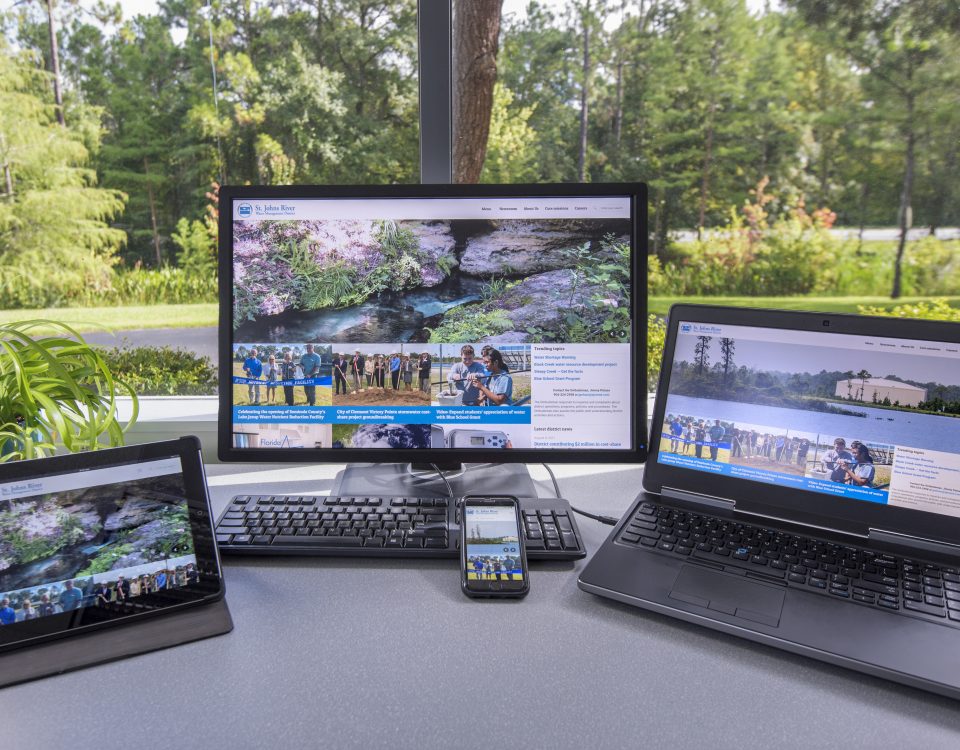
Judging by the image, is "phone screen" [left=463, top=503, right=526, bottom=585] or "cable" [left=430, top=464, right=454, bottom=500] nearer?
"phone screen" [left=463, top=503, right=526, bottom=585]

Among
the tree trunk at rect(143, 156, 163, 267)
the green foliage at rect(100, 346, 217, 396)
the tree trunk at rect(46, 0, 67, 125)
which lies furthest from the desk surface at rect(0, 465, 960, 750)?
the tree trunk at rect(46, 0, 67, 125)

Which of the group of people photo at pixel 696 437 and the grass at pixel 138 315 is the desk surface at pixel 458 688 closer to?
the group of people photo at pixel 696 437

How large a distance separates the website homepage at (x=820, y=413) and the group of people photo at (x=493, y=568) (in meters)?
0.31

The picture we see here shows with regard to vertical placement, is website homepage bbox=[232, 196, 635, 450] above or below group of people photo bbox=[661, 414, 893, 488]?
above

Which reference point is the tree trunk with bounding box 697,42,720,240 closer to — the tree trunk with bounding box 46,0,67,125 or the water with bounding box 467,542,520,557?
the water with bounding box 467,542,520,557

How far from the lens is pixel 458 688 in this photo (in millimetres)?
694

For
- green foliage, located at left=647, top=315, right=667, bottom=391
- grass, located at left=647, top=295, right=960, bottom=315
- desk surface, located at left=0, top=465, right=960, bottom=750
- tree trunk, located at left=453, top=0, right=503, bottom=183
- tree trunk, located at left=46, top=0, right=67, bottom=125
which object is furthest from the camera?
grass, located at left=647, top=295, right=960, bottom=315

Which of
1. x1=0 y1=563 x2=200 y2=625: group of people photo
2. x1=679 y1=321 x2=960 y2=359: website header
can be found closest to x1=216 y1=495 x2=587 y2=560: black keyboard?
x1=0 y1=563 x2=200 y2=625: group of people photo

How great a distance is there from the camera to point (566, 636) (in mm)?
788

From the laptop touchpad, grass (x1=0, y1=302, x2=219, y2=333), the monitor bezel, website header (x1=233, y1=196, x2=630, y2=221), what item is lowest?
the laptop touchpad

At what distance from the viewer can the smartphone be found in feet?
2.87

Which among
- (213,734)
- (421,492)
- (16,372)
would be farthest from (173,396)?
(213,734)

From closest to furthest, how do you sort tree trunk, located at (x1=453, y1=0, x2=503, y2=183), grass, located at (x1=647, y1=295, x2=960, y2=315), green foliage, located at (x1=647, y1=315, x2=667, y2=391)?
green foliage, located at (x1=647, y1=315, x2=667, y2=391)
tree trunk, located at (x1=453, y1=0, x2=503, y2=183)
grass, located at (x1=647, y1=295, x2=960, y2=315)

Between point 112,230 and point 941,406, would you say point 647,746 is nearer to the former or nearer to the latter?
point 941,406
